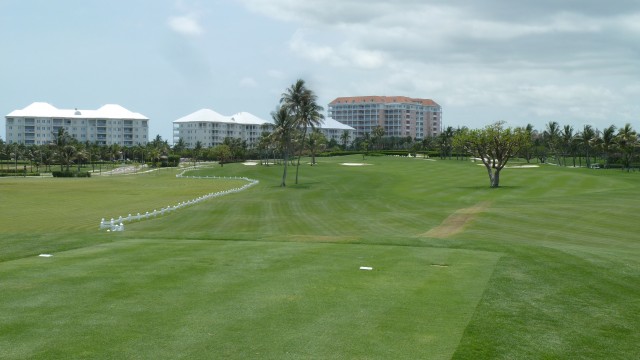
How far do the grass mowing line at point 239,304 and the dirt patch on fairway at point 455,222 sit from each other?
494 inches

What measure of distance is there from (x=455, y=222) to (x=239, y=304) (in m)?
28.4

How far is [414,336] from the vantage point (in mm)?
11695

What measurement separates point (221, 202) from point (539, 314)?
53.3 meters

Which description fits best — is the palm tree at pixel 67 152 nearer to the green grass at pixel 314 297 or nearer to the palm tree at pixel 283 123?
the palm tree at pixel 283 123

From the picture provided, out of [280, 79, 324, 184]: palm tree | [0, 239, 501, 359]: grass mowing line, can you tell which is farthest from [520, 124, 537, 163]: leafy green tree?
[0, 239, 501, 359]: grass mowing line

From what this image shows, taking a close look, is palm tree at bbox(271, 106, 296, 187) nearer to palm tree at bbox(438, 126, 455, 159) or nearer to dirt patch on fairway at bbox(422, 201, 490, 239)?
dirt patch on fairway at bbox(422, 201, 490, 239)

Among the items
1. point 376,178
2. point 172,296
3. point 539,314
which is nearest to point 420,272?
point 539,314

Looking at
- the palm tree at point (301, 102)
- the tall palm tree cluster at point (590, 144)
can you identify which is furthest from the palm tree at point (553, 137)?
the palm tree at point (301, 102)

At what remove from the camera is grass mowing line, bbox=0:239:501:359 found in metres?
11.0

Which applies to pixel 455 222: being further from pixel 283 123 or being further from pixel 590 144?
pixel 590 144

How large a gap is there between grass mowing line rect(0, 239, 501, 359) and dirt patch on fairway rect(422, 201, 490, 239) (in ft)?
41.2

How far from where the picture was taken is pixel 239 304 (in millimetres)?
13883

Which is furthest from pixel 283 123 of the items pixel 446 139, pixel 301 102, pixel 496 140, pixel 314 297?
pixel 446 139

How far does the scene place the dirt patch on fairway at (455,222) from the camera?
34.5 metres
